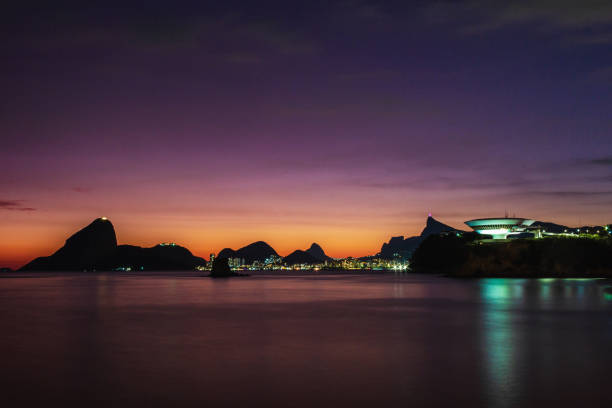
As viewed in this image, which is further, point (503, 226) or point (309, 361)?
point (503, 226)

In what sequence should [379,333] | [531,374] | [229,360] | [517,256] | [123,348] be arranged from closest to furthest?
1. [531,374]
2. [229,360]
3. [123,348]
4. [379,333]
5. [517,256]

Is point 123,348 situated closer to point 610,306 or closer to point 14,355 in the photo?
point 14,355

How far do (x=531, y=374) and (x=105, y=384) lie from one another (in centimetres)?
1359

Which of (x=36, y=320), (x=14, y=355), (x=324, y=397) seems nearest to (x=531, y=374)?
(x=324, y=397)

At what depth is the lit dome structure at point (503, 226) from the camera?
169 m

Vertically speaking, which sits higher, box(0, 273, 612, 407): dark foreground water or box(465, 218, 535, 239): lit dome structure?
box(465, 218, 535, 239): lit dome structure

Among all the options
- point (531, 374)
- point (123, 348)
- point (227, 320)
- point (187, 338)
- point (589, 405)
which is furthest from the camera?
point (227, 320)

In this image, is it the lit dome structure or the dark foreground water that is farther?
the lit dome structure

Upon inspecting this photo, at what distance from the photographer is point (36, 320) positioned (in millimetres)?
34312

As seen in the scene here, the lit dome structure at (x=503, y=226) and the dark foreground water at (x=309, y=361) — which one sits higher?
Answer: the lit dome structure at (x=503, y=226)

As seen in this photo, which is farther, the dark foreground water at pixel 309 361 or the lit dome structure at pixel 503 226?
the lit dome structure at pixel 503 226

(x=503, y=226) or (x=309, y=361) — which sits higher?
(x=503, y=226)

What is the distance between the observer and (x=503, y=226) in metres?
170

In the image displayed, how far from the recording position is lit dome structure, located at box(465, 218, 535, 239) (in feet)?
554
